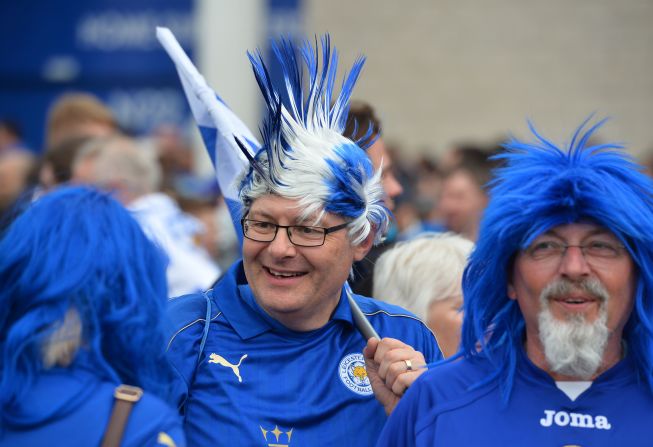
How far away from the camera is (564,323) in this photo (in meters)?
2.95

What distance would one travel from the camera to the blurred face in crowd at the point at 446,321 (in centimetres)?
424

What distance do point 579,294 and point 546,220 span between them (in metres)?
0.21

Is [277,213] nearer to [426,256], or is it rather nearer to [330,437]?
[330,437]

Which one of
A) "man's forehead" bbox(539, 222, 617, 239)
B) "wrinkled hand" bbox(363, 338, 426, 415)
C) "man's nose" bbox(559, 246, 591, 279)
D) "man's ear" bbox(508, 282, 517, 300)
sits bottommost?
"wrinkled hand" bbox(363, 338, 426, 415)

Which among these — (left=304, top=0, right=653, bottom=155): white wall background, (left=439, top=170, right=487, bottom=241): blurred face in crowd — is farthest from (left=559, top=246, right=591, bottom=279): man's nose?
(left=304, top=0, right=653, bottom=155): white wall background

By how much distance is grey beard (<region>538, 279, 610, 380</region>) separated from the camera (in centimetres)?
291

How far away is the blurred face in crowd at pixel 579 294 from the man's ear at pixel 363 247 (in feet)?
2.49

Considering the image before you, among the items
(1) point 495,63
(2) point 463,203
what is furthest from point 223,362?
(1) point 495,63

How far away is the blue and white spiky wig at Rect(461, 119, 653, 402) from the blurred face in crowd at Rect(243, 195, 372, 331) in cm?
49

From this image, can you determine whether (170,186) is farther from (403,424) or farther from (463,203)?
(403,424)

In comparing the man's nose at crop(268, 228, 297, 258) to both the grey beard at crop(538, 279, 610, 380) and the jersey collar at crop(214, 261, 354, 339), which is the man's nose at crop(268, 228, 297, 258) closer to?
the jersey collar at crop(214, 261, 354, 339)

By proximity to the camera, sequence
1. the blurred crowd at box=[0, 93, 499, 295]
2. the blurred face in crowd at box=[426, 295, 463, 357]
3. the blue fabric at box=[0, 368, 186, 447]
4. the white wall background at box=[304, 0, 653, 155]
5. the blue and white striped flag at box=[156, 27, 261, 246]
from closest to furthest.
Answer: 1. the blue fabric at box=[0, 368, 186, 447]
2. the blue and white striped flag at box=[156, 27, 261, 246]
3. the blurred face in crowd at box=[426, 295, 463, 357]
4. the blurred crowd at box=[0, 93, 499, 295]
5. the white wall background at box=[304, 0, 653, 155]

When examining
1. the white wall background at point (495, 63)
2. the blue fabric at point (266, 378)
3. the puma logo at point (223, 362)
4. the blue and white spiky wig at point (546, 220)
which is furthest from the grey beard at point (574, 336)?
the white wall background at point (495, 63)

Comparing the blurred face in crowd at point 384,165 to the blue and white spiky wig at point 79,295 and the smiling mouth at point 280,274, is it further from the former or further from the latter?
the blue and white spiky wig at point 79,295
